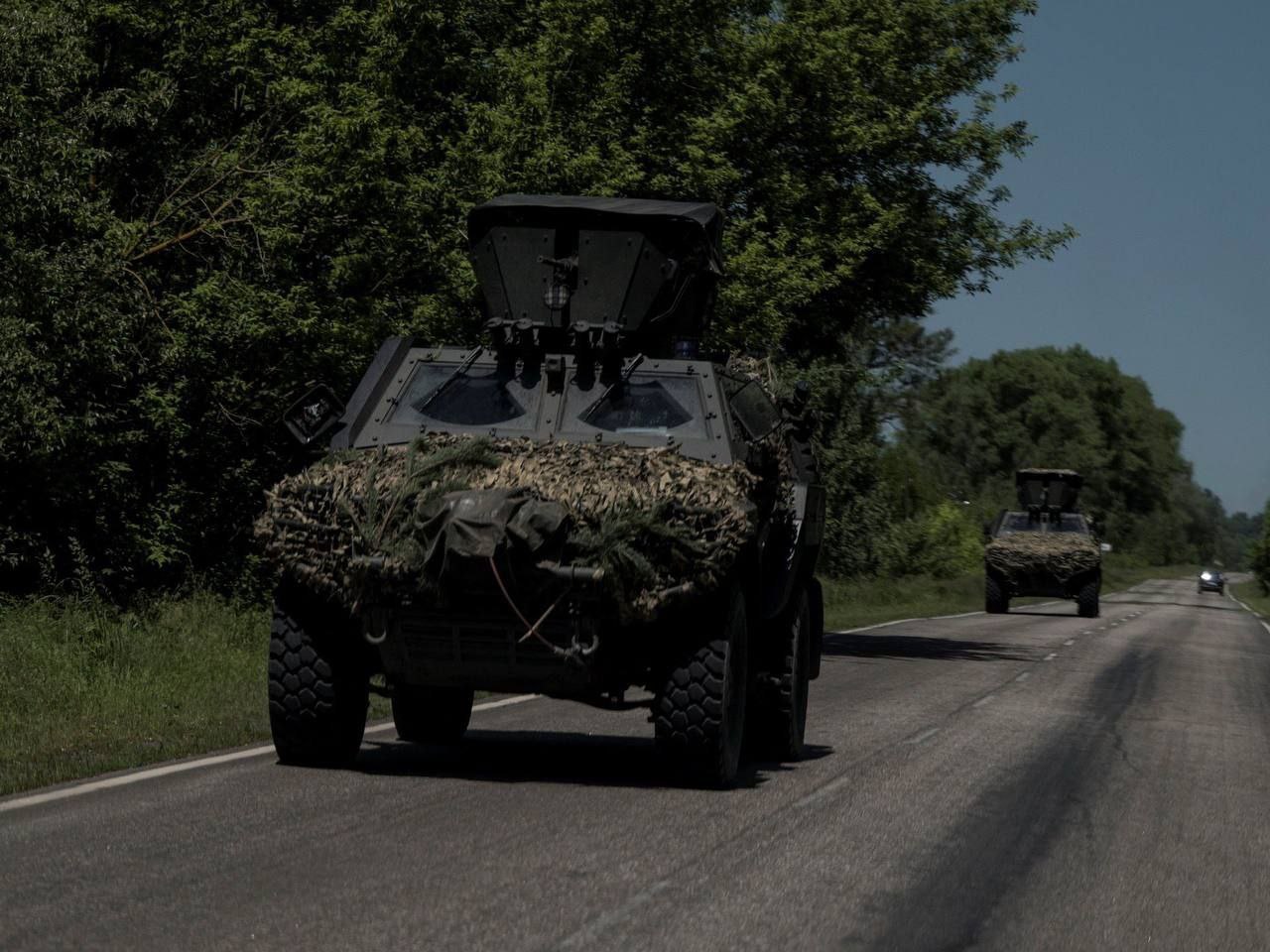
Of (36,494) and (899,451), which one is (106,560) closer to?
(36,494)

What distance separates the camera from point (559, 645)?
894cm

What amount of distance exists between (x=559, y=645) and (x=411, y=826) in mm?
1273

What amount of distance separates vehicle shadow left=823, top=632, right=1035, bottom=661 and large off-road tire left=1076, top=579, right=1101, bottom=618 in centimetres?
1396

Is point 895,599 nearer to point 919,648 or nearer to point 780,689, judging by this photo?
point 919,648

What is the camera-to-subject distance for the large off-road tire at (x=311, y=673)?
373 inches

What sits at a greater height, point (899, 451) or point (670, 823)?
point (899, 451)

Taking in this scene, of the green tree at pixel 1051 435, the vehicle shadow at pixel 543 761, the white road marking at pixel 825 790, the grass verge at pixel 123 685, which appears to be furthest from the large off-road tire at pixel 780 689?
the green tree at pixel 1051 435

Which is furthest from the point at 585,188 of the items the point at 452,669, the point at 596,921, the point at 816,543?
the point at 596,921

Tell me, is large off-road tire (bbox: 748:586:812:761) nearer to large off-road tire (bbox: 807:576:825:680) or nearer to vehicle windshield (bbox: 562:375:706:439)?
large off-road tire (bbox: 807:576:825:680)

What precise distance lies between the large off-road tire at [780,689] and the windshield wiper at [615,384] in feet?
5.29

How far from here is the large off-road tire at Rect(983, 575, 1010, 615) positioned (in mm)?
42938

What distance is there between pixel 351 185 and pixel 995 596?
24.2 m

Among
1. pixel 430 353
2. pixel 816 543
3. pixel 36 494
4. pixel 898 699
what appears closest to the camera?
pixel 430 353

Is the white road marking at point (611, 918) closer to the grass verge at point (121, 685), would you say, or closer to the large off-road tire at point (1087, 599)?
the grass verge at point (121, 685)
